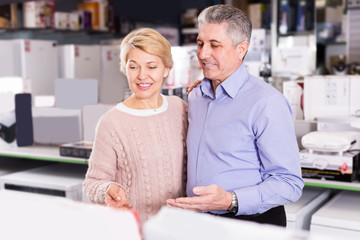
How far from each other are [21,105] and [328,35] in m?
4.76

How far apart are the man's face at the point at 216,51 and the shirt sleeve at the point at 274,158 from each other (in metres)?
0.20

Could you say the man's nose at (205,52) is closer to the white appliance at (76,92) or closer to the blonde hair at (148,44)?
the blonde hair at (148,44)

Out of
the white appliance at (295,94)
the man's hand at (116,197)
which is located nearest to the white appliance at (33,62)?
A: the white appliance at (295,94)

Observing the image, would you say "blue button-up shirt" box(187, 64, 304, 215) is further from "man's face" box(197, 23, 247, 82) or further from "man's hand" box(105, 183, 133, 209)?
"man's hand" box(105, 183, 133, 209)

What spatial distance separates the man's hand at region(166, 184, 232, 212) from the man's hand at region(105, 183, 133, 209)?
176mm

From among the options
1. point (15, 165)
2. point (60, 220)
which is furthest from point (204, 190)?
point (15, 165)

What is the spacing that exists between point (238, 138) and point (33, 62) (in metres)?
4.50

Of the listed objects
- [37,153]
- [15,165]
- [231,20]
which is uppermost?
[231,20]

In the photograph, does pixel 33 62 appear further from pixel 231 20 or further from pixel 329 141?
pixel 231 20

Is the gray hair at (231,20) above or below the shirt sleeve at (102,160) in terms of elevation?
above

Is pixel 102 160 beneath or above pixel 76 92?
beneath

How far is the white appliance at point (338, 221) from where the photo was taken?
7.89ft

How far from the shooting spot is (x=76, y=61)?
19.3ft

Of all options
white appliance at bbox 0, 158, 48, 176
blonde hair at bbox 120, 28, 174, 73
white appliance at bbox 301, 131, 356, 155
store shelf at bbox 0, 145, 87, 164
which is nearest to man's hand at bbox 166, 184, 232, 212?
blonde hair at bbox 120, 28, 174, 73
